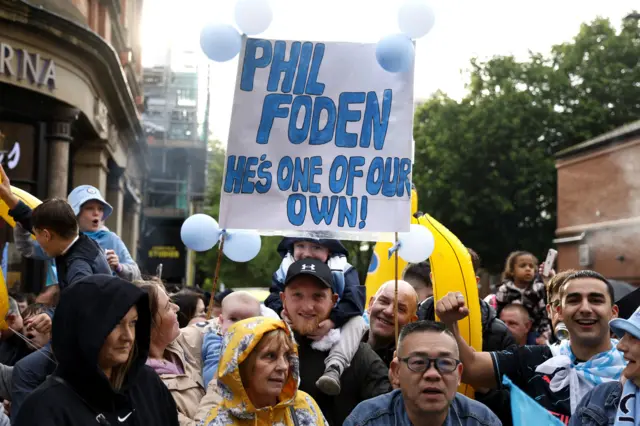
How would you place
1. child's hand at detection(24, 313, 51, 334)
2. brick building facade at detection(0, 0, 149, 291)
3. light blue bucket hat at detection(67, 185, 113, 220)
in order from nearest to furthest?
child's hand at detection(24, 313, 51, 334) < light blue bucket hat at detection(67, 185, 113, 220) < brick building facade at detection(0, 0, 149, 291)

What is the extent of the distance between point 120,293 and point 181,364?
144 cm

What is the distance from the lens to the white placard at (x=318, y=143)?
5715 mm

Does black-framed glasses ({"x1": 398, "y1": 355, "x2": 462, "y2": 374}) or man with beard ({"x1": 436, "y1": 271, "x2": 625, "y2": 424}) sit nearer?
black-framed glasses ({"x1": 398, "y1": 355, "x2": 462, "y2": 374})

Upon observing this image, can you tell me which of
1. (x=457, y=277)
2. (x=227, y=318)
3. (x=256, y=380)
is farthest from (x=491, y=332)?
(x=256, y=380)

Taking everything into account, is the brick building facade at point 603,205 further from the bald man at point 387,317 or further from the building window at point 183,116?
→ the bald man at point 387,317

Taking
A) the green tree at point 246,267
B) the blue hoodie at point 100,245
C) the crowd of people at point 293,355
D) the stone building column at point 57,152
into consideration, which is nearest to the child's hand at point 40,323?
the crowd of people at point 293,355

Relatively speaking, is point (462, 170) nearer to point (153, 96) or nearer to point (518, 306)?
point (153, 96)

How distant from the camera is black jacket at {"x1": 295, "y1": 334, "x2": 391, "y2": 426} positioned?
5156mm

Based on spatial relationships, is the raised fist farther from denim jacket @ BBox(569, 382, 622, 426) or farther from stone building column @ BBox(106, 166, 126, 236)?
stone building column @ BBox(106, 166, 126, 236)

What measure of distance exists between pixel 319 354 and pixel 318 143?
131cm

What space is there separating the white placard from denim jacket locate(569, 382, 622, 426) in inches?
71.2

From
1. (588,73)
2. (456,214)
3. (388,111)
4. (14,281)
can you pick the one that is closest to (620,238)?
(456,214)

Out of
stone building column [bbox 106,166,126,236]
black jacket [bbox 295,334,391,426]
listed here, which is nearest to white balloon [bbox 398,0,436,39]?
black jacket [bbox 295,334,391,426]

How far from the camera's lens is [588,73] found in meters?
38.3
